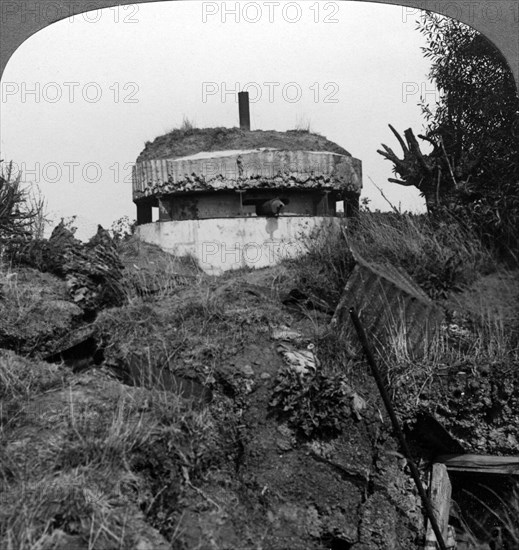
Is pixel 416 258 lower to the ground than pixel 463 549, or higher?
higher

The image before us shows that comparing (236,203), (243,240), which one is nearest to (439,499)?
(243,240)

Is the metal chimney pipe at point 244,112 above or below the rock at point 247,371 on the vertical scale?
above

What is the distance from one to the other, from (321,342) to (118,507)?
2295mm

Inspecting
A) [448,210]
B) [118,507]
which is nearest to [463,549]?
[118,507]

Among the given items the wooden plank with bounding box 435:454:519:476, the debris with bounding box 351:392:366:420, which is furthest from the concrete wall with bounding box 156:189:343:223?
the wooden plank with bounding box 435:454:519:476

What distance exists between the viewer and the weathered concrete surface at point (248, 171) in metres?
8.05

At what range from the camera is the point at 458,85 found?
29.5ft

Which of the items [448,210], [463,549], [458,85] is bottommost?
[463,549]

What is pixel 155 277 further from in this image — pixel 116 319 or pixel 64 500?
pixel 64 500

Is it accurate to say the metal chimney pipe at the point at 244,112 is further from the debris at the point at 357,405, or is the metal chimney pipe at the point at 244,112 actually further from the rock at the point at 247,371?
the debris at the point at 357,405

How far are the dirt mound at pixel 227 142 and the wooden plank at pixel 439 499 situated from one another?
149 inches

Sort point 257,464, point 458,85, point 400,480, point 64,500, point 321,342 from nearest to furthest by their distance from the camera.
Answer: point 64,500 < point 257,464 < point 400,480 < point 321,342 < point 458,85

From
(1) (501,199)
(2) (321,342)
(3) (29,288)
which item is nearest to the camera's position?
(2) (321,342)

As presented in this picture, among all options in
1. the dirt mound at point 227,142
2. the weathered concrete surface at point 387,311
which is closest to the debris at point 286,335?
the weathered concrete surface at point 387,311
